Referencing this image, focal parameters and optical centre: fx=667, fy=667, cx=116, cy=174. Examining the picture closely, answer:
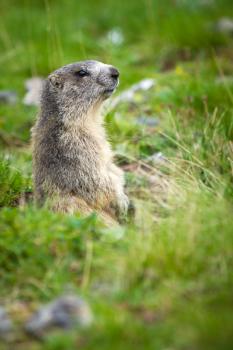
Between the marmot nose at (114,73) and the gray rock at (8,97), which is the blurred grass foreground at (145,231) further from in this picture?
the marmot nose at (114,73)

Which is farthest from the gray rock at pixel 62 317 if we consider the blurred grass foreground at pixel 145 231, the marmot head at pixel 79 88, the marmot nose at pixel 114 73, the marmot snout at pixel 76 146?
the marmot nose at pixel 114 73

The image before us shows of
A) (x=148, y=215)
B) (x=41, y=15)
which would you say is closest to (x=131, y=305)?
(x=148, y=215)

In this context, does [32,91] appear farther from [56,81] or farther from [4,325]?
[4,325]

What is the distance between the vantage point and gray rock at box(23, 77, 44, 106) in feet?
29.5

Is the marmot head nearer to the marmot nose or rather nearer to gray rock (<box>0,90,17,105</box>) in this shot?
the marmot nose

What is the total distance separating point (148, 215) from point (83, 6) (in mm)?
8974

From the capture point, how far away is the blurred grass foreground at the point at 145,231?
3609 millimetres

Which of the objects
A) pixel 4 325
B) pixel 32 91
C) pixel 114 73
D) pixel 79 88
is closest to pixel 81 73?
pixel 79 88

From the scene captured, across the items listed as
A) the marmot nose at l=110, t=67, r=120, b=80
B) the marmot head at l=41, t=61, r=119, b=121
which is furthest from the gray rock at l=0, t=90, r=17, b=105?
the marmot nose at l=110, t=67, r=120, b=80

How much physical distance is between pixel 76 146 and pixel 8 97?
11.7 feet

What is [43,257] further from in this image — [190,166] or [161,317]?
[190,166]

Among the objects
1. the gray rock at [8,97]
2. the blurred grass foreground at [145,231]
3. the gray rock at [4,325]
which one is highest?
the gray rock at [8,97]

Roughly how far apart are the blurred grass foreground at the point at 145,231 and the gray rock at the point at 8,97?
0.03 meters

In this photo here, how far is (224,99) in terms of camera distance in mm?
7398
